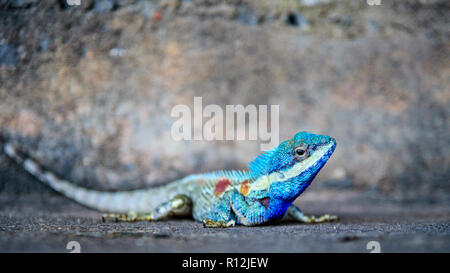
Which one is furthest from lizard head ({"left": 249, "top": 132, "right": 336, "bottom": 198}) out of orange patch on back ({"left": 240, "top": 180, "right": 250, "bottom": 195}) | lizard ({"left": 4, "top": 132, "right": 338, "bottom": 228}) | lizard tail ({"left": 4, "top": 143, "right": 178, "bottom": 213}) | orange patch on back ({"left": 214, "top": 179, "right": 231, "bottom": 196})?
lizard tail ({"left": 4, "top": 143, "right": 178, "bottom": 213})

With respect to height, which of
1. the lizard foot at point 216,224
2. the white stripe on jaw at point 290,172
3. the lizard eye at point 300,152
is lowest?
A: the lizard foot at point 216,224

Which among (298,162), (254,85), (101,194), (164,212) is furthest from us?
(254,85)

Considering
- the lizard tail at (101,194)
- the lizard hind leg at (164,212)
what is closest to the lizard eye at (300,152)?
the lizard hind leg at (164,212)

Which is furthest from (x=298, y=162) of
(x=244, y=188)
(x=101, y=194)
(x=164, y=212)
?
(x=101, y=194)

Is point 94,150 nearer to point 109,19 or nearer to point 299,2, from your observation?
point 109,19

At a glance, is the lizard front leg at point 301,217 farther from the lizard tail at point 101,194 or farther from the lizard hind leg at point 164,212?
the lizard tail at point 101,194

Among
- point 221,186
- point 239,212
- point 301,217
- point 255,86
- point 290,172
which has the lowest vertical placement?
point 301,217

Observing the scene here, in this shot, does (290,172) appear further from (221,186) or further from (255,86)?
(255,86)

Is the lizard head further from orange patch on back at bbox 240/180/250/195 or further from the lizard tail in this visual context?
the lizard tail
